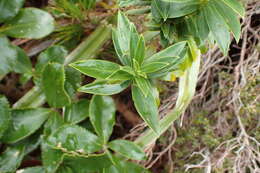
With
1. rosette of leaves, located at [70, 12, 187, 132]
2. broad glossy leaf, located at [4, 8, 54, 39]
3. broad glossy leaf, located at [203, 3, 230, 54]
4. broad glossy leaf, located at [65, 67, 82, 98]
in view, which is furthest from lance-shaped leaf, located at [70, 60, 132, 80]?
broad glossy leaf, located at [4, 8, 54, 39]

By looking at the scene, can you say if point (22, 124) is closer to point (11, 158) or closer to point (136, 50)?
point (11, 158)

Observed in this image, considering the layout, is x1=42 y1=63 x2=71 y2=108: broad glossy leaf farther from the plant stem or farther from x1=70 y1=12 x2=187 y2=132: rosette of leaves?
x1=70 y1=12 x2=187 y2=132: rosette of leaves

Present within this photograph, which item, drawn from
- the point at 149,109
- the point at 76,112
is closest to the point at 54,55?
the point at 76,112

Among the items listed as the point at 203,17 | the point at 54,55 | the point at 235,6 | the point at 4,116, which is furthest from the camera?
the point at 54,55

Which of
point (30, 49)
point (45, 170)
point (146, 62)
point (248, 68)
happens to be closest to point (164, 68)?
point (146, 62)

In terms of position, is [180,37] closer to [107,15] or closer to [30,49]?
[107,15]

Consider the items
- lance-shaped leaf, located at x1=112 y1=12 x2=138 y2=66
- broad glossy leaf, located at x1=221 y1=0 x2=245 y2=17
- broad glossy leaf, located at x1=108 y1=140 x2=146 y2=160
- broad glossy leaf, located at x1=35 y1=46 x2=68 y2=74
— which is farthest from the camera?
broad glossy leaf, located at x1=35 y1=46 x2=68 y2=74
